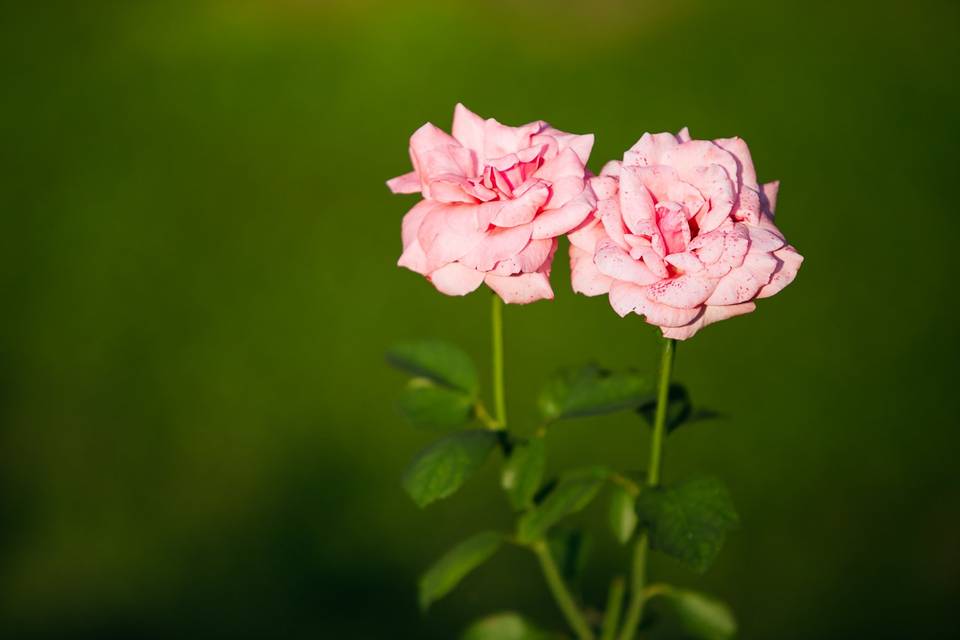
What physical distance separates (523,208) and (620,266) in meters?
0.08

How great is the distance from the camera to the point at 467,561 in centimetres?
95

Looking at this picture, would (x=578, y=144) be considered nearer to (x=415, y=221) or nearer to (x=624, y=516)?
(x=415, y=221)

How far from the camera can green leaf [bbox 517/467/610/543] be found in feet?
2.79

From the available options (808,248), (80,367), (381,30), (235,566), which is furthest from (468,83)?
(235,566)

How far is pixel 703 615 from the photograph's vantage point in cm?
98

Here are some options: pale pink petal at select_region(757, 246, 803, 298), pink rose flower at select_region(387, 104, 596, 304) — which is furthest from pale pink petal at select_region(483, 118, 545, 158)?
pale pink petal at select_region(757, 246, 803, 298)

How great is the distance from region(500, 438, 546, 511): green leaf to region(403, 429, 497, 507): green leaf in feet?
0.08

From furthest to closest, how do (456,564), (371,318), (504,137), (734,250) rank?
1. (371,318)
2. (456,564)
3. (504,137)
4. (734,250)

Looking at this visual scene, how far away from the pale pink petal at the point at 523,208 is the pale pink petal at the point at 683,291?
10 cm

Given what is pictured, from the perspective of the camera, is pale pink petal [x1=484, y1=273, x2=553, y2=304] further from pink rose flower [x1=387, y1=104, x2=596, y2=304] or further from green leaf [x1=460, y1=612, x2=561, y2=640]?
green leaf [x1=460, y1=612, x2=561, y2=640]

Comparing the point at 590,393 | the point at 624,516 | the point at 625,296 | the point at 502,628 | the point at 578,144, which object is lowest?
the point at 502,628

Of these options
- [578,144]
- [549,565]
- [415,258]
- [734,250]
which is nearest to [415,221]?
[415,258]

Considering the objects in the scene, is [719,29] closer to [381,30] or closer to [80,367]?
[381,30]

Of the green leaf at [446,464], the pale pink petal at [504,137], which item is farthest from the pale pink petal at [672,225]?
the green leaf at [446,464]
